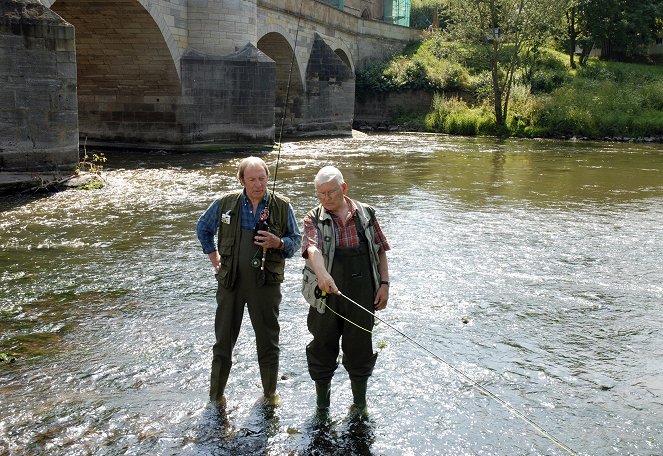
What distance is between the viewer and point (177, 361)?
560 centimetres

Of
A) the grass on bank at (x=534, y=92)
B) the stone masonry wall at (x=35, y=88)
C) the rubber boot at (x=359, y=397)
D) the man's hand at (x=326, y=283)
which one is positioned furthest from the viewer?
the grass on bank at (x=534, y=92)

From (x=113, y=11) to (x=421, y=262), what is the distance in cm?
1452

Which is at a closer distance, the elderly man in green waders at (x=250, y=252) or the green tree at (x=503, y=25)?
the elderly man in green waders at (x=250, y=252)

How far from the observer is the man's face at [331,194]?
4359mm

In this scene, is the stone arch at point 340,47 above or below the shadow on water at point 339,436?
above

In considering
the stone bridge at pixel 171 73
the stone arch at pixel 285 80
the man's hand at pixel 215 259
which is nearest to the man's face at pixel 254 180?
the man's hand at pixel 215 259

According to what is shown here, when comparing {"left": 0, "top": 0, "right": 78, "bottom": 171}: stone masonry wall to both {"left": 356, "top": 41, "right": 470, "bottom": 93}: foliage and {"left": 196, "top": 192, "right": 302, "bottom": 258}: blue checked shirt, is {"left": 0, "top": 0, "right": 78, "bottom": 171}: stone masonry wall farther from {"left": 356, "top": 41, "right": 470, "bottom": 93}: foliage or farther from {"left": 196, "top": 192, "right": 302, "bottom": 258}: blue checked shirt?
{"left": 356, "top": 41, "right": 470, "bottom": 93}: foliage

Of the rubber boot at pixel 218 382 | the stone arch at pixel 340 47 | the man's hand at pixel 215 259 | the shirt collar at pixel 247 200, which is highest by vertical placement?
the stone arch at pixel 340 47

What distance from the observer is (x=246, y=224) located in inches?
183

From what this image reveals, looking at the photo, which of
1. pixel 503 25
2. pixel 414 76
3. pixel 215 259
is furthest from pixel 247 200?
pixel 414 76

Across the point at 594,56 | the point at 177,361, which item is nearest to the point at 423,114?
the point at 594,56

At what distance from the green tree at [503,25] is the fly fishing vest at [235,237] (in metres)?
30.5

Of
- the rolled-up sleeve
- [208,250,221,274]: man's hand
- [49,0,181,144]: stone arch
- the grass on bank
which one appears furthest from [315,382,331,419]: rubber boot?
the grass on bank

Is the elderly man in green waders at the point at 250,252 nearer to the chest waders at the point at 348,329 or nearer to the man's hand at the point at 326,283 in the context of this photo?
the chest waders at the point at 348,329
